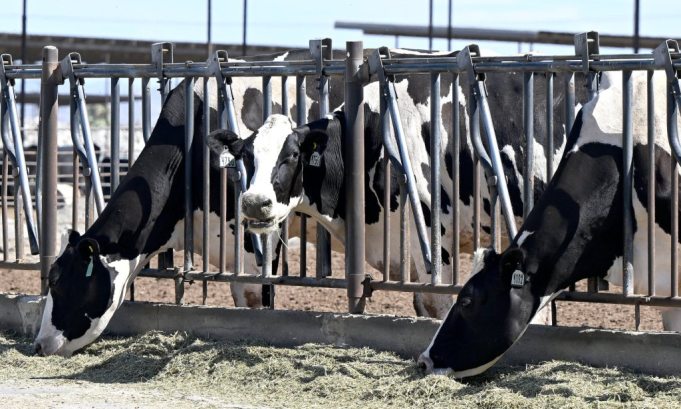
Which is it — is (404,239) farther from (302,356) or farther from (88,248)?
(88,248)

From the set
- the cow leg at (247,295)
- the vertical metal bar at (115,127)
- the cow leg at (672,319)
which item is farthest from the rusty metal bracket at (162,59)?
the cow leg at (672,319)

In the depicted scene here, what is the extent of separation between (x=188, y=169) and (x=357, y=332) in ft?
6.26

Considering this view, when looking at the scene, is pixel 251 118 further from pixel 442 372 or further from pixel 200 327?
pixel 442 372

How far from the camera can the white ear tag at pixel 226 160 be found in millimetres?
7457

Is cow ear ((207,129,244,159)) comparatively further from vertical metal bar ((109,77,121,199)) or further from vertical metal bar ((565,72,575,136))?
vertical metal bar ((565,72,575,136))

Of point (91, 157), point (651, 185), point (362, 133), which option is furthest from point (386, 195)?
point (91, 157)

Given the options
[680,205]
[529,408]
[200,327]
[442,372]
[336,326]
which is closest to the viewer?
[529,408]

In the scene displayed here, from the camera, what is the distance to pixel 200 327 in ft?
25.3

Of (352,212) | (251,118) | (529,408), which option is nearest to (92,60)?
(251,118)

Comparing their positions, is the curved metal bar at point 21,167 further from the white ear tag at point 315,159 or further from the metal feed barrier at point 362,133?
the white ear tag at point 315,159

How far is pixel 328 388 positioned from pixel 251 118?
3409 millimetres

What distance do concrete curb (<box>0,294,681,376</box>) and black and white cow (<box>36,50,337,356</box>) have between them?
35 centimetres

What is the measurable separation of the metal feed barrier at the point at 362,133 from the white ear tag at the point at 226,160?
190 millimetres

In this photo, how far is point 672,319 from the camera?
6.80m
